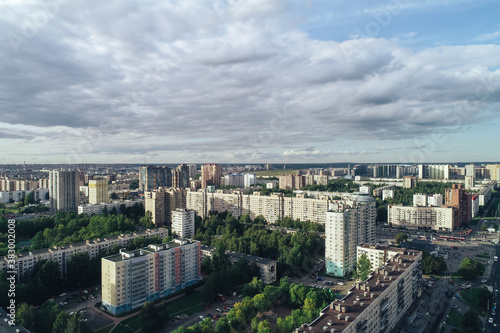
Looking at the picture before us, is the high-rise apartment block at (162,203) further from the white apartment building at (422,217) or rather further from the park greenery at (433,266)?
the park greenery at (433,266)

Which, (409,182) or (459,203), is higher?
(409,182)

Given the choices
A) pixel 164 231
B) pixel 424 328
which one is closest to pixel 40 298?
pixel 164 231

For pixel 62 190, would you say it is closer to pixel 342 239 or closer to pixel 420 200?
pixel 342 239

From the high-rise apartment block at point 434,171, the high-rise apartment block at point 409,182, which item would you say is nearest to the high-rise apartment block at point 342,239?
→ the high-rise apartment block at point 409,182

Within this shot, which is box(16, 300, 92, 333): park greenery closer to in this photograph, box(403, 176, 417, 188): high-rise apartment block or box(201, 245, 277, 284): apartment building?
box(201, 245, 277, 284): apartment building

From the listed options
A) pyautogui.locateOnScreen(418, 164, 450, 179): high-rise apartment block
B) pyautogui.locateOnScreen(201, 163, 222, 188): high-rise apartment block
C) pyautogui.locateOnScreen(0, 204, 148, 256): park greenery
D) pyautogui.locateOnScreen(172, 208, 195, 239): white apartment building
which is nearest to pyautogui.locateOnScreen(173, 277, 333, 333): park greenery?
pyautogui.locateOnScreen(172, 208, 195, 239): white apartment building

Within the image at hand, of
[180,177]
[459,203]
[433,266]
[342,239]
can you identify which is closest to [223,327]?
[342,239]
